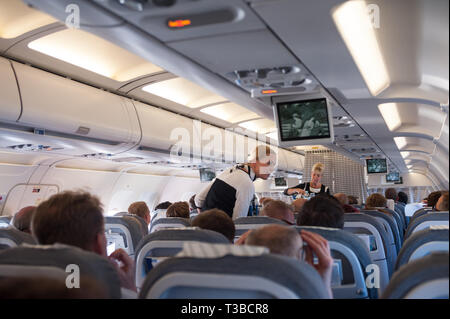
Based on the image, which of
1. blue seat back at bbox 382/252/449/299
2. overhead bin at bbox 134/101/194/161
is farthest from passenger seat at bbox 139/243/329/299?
overhead bin at bbox 134/101/194/161

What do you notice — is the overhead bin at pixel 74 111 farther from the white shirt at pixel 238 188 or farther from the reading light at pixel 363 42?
the reading light at pixel 363 42

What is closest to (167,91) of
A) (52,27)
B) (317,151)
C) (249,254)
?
(52,27)

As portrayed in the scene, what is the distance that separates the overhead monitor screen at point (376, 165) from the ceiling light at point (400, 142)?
312 centimetres

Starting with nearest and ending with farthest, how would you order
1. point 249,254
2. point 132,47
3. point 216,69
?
point 249,254
point 132,47
point 216,69

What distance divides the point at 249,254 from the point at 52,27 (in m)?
4.20

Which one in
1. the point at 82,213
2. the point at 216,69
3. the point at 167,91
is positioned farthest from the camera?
the point at 167,91

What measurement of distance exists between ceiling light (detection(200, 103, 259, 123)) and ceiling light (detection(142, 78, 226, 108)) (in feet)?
1.63

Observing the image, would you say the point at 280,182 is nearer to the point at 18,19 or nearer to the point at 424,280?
the point at 18,19

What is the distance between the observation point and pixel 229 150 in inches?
457

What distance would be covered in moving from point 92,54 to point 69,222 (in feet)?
15.1

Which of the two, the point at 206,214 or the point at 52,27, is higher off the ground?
the point at 52,27

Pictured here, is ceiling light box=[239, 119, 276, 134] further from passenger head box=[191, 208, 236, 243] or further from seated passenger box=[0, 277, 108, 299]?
seated passenger box=[0, 277, 108, 299]
